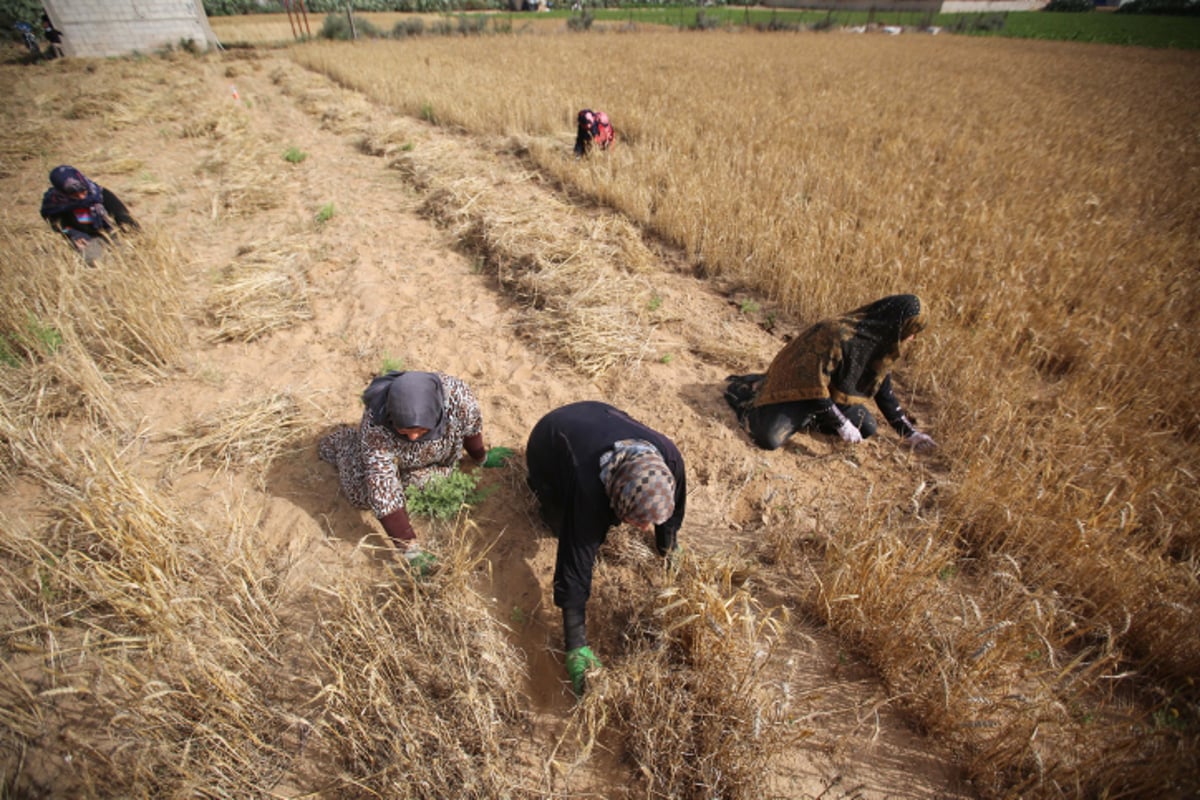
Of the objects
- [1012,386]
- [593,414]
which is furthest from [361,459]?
[1012,386]

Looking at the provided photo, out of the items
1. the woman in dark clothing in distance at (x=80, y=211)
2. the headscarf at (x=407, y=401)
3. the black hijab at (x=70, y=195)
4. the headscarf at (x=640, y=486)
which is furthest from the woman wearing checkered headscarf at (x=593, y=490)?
the black hijab at (x=70, y=195)

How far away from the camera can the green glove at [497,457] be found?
9.71 ft

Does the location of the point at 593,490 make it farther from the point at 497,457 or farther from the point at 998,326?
the point at 998,326

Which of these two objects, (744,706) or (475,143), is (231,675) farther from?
(475,143)

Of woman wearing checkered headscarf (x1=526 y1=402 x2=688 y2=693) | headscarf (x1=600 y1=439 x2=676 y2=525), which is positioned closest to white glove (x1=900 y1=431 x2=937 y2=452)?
woman wearing checkered headscarf (x1=526 y1=402 x2=688 y2=693)

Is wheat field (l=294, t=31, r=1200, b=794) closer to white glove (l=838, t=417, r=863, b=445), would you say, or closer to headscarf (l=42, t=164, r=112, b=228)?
white glove (l=838, t=417, r=863, b=445)

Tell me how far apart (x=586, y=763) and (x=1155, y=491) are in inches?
120

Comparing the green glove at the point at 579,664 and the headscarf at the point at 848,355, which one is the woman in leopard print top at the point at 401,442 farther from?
the headscarf at the point at 848,355

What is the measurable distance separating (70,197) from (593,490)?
596cm

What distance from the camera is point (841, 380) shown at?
9.93 ft

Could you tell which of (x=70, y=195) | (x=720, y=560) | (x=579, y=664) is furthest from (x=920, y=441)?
(x=70, y=195)

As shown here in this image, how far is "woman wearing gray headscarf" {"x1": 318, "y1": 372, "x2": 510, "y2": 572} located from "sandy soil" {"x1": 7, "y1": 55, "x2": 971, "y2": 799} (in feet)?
0.72

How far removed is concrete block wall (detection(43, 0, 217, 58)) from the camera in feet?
51.9

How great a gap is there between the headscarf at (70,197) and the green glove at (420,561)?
5118 millimetres
